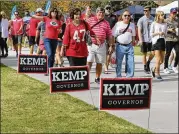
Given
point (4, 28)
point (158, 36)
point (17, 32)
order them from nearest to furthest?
point (158, 36), point (4, 28), point (17, 32)

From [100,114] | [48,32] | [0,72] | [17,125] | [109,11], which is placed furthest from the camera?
[109,11]

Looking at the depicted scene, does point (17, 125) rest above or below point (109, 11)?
below

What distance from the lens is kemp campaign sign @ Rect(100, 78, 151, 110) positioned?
6164 millimetres

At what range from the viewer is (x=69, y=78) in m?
7.44

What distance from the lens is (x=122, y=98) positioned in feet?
20.5

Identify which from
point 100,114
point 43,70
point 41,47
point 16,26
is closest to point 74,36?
point 43,70

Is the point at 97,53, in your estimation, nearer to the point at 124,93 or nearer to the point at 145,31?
the point at 145,31

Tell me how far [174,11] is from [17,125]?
7.87 meters

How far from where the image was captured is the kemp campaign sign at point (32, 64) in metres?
9.44

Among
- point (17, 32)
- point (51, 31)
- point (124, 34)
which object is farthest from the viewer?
point (17, 32)

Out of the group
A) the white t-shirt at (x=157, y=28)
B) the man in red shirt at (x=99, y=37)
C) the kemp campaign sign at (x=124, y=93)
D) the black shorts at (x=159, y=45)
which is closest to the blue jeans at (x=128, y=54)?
the man in red shirt at (x=99, y=37)

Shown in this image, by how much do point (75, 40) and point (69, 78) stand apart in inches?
90.7

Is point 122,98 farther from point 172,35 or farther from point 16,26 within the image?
point 16,26

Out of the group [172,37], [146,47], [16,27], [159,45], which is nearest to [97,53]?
[159,45]
